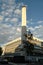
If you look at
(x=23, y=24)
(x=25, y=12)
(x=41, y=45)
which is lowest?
(x=41, y=45)

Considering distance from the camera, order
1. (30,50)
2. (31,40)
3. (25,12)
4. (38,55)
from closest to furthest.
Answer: (30,50) → (38,55) → (31,40) → (25,12)

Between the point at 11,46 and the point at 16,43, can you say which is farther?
the point at 11,46

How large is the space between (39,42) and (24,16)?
16.0 meters

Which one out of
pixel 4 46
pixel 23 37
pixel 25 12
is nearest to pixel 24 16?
pixel 25 12

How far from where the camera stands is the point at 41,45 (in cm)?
10231

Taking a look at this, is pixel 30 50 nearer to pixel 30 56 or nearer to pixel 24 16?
pixel 30 56

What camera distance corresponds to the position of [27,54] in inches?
3314

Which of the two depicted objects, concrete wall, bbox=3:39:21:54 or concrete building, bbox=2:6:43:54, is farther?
concrete wall, bbox=3:39:21:54

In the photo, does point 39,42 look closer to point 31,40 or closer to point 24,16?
point 31,40

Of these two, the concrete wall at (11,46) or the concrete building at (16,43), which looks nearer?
the concrete building at (16,43)

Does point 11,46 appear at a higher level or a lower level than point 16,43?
lower

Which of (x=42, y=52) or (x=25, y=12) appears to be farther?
(x=25, y=12)

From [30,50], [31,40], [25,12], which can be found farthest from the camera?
[25,12]

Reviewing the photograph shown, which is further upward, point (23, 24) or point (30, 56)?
point (23, 24)
